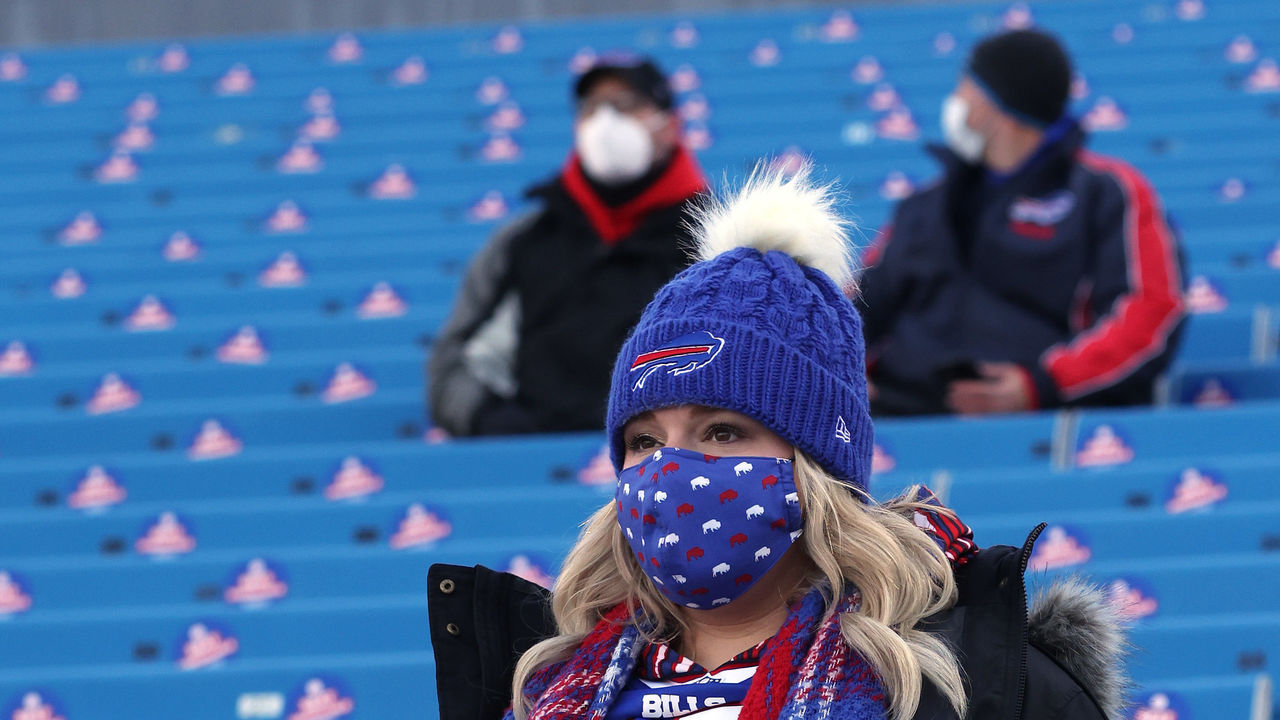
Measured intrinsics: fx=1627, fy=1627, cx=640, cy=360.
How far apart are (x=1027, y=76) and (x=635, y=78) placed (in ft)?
2.93

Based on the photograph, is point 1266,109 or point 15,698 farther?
point 1266,109

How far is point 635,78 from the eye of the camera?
12.4 feet

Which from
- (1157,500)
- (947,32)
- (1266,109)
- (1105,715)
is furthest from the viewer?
(947,32)

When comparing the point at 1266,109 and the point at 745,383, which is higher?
the point at 1266,109

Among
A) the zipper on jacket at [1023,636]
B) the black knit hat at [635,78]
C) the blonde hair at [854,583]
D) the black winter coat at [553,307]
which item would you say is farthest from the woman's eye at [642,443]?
the black knit hat at [635,78]

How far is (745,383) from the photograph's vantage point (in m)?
1.62

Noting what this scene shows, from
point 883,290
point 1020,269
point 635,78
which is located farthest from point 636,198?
point 1020,269

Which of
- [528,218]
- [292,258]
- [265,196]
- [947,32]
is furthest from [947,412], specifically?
[947,32]

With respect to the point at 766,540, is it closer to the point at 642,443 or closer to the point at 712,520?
the point at 712,520

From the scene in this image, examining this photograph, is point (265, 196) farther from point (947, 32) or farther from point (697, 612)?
point (697, 612)

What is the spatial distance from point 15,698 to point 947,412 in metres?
2.04

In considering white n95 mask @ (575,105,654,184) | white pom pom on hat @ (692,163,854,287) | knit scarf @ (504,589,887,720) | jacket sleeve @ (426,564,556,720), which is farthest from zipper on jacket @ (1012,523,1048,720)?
white n95 mask @ (575,105,654,184)

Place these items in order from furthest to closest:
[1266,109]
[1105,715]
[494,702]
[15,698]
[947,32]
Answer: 1. [947,32]
2. [1266,109]
3. [15,698]
4. [494,702]
5. [1105,715]

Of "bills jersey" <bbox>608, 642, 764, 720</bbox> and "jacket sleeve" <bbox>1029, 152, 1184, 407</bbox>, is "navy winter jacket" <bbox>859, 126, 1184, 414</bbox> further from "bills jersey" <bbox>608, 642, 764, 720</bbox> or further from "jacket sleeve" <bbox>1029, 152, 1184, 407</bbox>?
"bills jersey" <bbox>608, 642, 764, 720</bbox>
